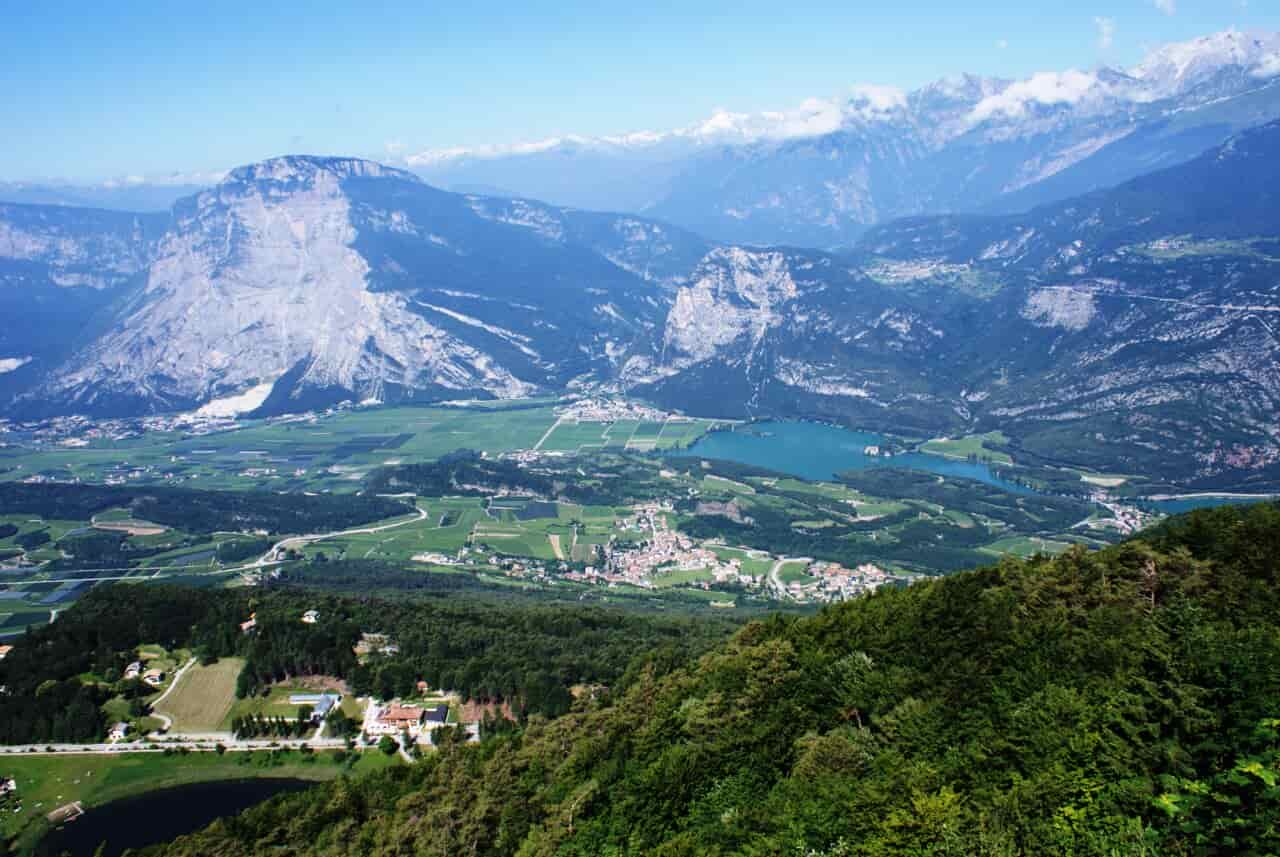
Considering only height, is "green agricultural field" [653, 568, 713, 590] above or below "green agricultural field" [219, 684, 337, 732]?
below

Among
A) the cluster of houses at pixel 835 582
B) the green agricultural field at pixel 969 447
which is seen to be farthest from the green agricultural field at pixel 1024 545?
the green agricultural field at pixel 969 447

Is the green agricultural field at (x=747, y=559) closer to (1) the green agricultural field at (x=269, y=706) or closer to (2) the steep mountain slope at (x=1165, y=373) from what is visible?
(1) the green agricultural field at (x=269, y=706)

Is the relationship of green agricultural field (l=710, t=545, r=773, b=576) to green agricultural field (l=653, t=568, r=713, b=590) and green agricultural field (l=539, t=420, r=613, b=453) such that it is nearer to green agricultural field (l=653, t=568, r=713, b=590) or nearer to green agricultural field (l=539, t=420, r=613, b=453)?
green agricultural field (l=653, t=568, r=713, b=590)

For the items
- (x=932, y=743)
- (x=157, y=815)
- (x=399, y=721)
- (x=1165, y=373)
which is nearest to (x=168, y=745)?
(x=157, y=815)

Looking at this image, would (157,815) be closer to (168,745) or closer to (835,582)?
(168,745)

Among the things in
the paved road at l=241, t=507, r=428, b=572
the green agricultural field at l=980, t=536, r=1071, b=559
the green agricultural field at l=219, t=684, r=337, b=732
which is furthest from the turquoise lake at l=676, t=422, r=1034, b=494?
the green agricultural field at l=219, t=684, r=337, b=732

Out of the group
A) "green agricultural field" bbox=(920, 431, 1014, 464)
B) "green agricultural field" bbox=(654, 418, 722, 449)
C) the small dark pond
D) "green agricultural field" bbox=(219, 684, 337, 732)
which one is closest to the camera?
the small dark pond
